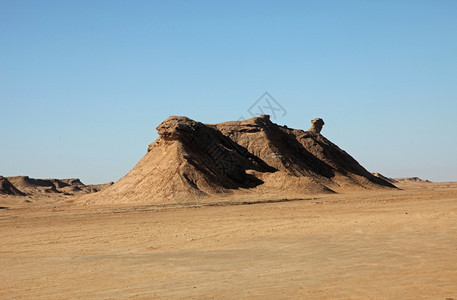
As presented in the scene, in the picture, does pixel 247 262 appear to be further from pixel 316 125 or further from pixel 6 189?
pixel 6 189

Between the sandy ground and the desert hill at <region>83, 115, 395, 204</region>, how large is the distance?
2673 centimetres

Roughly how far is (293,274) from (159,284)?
285 centimetres

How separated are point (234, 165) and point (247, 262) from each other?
153 feet

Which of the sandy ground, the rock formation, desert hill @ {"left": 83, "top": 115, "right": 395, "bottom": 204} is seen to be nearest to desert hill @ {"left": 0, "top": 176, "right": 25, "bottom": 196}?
desert hill @ {"left": 83, "top": 115, "right": 395, "bottom": 204}

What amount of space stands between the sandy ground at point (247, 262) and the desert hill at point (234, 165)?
87.7ft

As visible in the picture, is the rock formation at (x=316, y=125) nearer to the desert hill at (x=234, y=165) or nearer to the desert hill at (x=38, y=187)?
the desert hill at (x=234, y=165)

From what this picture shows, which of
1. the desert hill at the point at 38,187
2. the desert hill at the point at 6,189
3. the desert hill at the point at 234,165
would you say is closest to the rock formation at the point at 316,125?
the desert hill at the point at 234,165

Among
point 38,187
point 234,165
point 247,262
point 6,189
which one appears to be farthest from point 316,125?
point 247,262

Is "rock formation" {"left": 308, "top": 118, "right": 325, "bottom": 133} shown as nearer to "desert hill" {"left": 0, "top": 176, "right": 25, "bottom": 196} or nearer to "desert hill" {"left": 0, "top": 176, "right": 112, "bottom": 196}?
"desert hill" {"left": 0, "top": 176, "right": 112, "bottom": 196}

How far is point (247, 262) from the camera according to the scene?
12477mm

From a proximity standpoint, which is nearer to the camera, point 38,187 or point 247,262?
point 247,262

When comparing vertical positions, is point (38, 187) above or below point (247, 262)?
above

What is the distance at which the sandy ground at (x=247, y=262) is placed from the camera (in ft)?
31.0

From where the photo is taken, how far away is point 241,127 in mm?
68875
